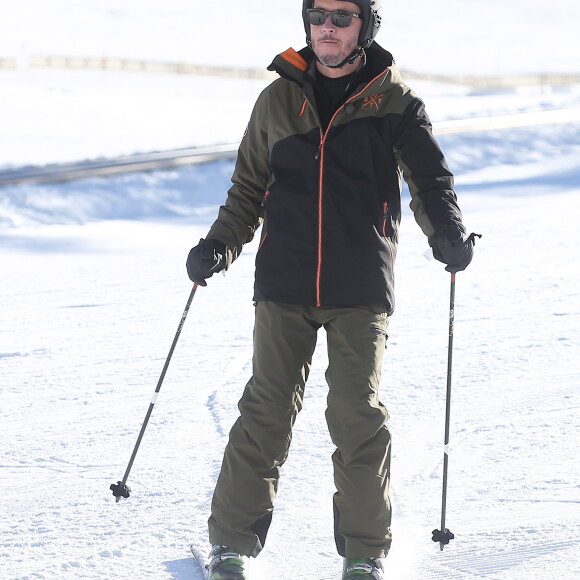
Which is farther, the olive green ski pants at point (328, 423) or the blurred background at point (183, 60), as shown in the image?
the blurred background at point (183, 60)

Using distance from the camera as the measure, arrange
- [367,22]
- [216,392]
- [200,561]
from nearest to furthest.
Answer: [367,22] → [200,561] → [216,392]

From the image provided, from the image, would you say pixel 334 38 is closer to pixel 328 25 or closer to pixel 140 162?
pixel 328 25

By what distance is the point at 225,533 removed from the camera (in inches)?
111

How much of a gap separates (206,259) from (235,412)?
1.45 meters

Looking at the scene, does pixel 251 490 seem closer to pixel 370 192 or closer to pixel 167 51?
pixel 370 192

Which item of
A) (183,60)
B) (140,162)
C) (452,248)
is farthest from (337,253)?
(183,60)

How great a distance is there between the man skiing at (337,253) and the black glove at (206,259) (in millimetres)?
136

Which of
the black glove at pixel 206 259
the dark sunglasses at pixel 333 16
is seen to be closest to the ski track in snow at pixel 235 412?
the black glove at pixel 206 259

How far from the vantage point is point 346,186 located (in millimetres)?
2711

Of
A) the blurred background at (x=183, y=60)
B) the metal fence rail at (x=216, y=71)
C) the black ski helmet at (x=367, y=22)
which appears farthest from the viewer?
the metal fence rail at (x=216, y=71)

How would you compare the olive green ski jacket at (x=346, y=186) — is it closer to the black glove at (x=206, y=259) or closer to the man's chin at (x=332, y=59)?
the man's chin at (x=332, y=59)

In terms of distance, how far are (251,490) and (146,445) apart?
1130 millimetres

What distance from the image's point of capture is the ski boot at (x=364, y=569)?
271cm

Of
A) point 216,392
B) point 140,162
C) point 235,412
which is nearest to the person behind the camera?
point 235,412
